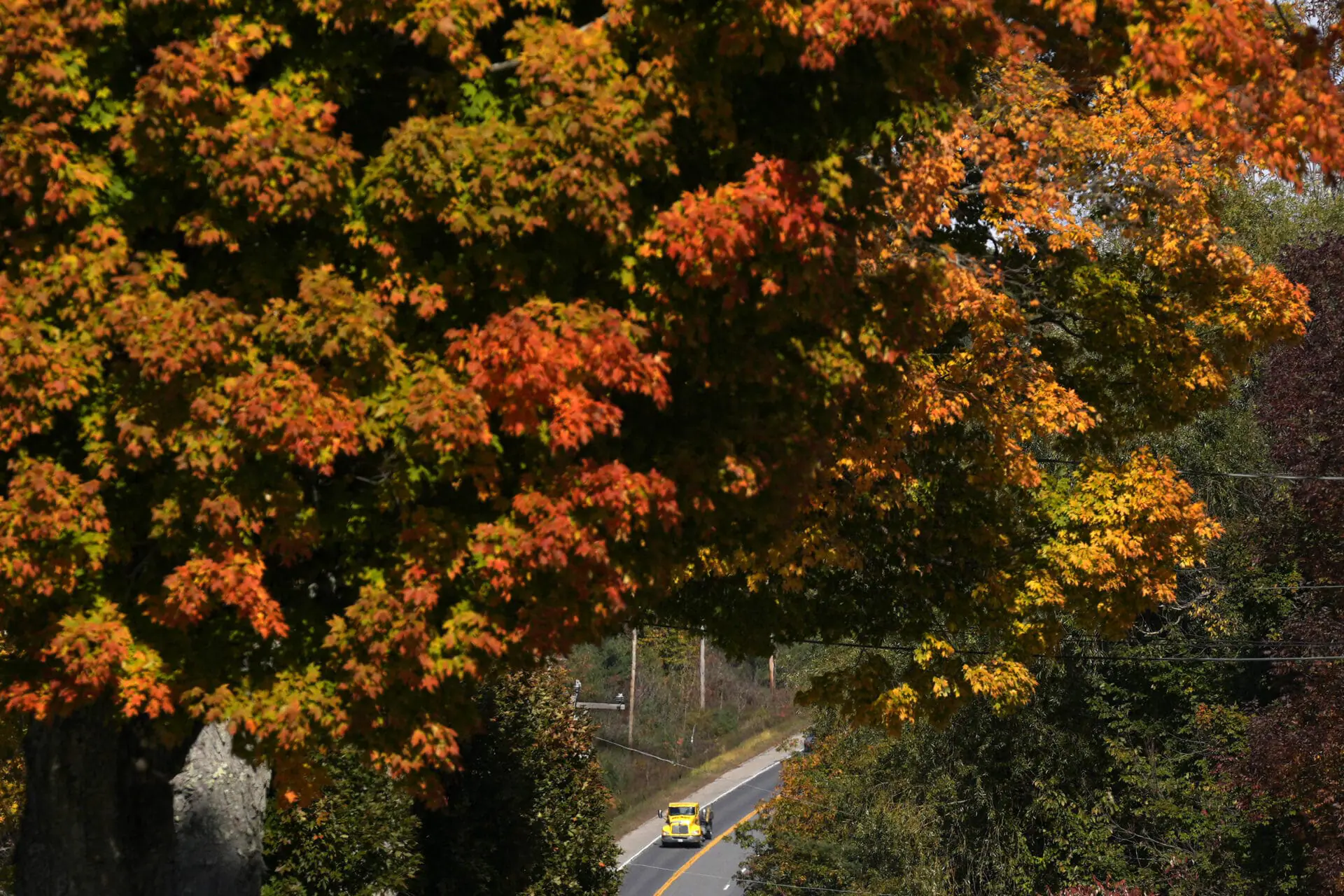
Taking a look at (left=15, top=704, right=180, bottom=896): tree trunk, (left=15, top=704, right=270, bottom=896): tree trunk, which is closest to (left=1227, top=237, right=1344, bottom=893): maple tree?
(left=15, top=704, right=270, bottom=896): tree trunk

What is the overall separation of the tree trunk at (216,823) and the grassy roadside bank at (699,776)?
43.1 m

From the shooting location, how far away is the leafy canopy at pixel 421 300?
20.3 ft

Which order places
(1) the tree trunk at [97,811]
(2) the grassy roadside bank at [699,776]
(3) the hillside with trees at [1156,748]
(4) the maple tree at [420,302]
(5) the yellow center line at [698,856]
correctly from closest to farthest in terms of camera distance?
(4) the maple tree at [420,302] < (1) the tree trunk at [97,811] < (3) the hillside with trees at [1156,748] < (5) the yellow center line at [698,856] < (2) the grassy roadside bank at [699,776]

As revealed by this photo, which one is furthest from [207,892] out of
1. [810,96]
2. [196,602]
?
[810,96]

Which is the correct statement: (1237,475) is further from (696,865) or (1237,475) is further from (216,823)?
(696,865)

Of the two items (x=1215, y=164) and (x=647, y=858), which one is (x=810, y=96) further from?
(x=647, y=858)

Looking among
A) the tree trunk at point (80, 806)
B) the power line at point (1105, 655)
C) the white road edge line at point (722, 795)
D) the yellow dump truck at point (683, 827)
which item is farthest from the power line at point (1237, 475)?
the yellow dump truck at point (683, 827)

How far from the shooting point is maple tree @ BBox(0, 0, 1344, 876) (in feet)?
20.3

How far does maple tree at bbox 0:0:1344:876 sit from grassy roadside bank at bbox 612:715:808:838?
47280 mm

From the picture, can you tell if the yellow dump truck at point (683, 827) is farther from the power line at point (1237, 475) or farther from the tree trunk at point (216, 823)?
the tree trunk at point (216, 823)

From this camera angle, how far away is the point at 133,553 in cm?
700

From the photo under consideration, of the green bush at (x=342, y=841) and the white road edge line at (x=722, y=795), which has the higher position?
the green bush at (x=342, y=841)

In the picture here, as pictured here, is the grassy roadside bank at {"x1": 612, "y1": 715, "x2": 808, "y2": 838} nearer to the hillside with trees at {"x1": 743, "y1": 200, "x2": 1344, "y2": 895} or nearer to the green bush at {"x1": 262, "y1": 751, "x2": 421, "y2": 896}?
the hillside with trees at {"x1": 743, "y1": 200, "x2": 1344, "y2": 895}

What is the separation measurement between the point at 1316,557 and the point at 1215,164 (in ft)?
44.2
